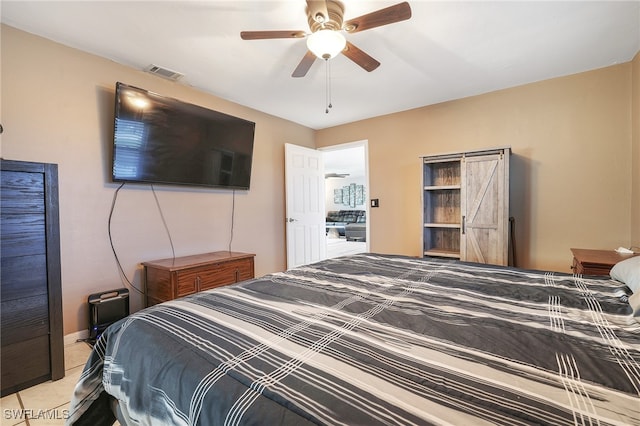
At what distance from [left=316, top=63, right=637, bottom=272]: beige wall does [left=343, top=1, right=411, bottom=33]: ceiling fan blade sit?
231cm

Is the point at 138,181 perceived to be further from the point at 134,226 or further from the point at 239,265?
the point at 239,265

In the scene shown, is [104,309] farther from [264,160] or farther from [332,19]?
[332,19]

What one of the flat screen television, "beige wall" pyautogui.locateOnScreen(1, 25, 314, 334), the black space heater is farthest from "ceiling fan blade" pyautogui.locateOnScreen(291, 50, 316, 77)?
the black space heater

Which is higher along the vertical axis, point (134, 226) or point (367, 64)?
point (367, 64)

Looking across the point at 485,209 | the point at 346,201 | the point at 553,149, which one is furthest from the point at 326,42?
the point at 346,201

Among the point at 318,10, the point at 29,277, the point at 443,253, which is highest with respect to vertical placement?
the point at 318,10

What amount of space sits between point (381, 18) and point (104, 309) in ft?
10.3

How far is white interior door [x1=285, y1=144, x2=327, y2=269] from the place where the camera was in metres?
4.30

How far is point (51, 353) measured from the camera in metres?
1.92

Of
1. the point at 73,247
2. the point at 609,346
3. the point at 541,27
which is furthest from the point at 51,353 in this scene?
the point at 541,27

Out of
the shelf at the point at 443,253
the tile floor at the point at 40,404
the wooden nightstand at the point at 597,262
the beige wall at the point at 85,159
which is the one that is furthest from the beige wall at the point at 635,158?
the tile floor at the point at 40,404

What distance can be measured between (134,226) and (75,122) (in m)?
1.03

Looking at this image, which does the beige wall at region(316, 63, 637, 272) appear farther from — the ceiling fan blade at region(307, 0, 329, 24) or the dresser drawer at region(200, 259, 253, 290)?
the ceiling fan blade at region(307, 0, 329, 24)

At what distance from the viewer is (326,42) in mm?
1825
